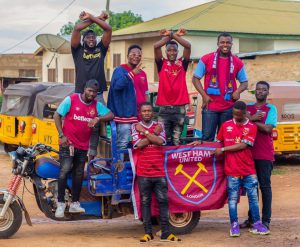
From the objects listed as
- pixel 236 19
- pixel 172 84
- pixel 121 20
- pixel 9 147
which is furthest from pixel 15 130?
pixel 121 20

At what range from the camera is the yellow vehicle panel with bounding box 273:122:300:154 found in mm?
16047

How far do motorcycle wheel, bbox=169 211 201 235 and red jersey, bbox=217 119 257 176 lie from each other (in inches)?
29.3

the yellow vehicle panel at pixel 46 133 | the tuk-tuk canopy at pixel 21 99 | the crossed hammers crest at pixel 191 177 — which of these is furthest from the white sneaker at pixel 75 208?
the tuk-tuk canopy at pixel 21 99

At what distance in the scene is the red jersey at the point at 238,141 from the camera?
8617 mm

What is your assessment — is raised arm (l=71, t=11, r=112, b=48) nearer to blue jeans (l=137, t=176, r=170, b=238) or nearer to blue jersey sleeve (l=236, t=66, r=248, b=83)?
blue jersey sleeve (l=236, t=66, r=248, b=83)

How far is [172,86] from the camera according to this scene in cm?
928

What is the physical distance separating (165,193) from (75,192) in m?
1.10

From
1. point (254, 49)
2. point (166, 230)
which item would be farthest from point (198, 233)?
point (254, 49)

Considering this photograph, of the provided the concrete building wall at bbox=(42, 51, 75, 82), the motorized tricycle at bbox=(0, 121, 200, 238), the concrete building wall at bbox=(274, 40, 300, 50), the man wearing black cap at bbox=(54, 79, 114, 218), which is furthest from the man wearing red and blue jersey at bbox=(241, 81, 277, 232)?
the concrete building wall at bbox=(42, 51, 75, 82)

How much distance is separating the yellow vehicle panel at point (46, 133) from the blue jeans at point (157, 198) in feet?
26.0

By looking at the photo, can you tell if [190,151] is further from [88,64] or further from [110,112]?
[88,64]

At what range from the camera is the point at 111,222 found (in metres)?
10.0

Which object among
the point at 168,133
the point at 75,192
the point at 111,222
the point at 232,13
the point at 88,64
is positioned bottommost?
the point at 111,222

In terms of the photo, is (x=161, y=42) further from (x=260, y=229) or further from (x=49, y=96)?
(x=49, y=96)
